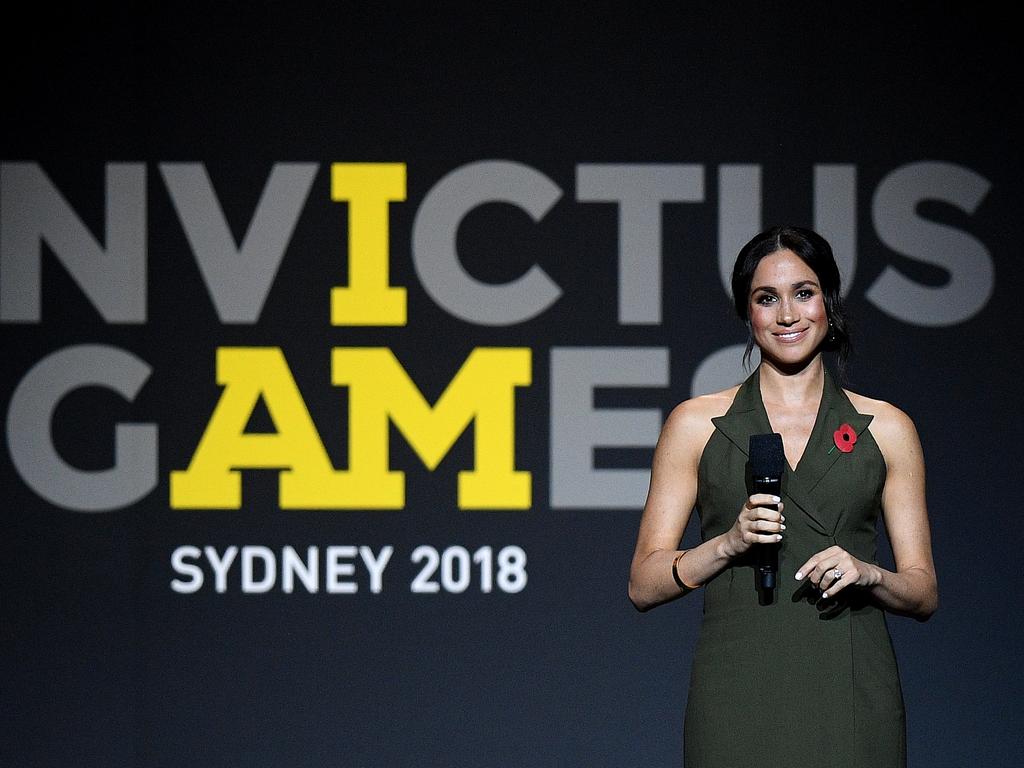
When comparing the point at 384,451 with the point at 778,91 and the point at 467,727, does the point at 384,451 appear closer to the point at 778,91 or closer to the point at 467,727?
the point at 467,727

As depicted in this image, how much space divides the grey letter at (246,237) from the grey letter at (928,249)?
1817 mm

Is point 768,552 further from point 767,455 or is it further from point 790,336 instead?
point 790,336

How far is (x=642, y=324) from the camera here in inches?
157

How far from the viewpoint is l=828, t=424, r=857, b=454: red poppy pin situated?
2.03 m

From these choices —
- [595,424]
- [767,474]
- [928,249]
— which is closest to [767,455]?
[767,474]

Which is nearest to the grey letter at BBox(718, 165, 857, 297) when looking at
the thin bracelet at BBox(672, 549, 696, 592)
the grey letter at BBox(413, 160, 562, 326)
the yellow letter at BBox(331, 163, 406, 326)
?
the grey letter at BBox(413, 160, 562, 326)

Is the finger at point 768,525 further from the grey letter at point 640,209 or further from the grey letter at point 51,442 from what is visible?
the grey letter at point 51,442

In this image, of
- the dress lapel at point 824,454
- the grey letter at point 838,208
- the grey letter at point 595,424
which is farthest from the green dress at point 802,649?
A: the grey letter at point 838,208

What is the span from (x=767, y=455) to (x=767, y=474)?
0.03m

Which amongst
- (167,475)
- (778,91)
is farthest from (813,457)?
(167,475)

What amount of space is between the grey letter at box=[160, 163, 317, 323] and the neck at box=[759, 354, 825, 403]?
226 centimetres

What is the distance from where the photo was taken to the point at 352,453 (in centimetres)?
399

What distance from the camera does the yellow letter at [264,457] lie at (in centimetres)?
399

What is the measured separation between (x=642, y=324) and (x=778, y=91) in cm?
84
